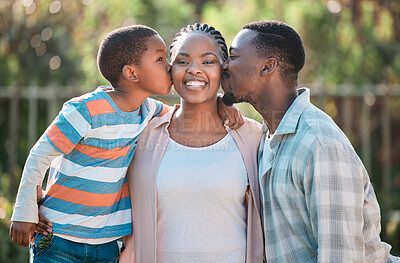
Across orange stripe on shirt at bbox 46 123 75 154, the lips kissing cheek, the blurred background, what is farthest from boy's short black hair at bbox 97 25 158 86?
the blurred background

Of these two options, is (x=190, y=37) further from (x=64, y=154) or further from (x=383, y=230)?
(x=383, y=230)

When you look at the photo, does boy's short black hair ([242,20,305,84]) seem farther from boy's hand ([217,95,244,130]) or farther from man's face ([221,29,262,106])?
boy's hand ([217,95,244,130])

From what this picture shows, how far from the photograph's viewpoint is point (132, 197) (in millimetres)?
3352

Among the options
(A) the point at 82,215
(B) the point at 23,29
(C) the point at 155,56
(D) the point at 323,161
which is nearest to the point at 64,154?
(A) the point at 82,215

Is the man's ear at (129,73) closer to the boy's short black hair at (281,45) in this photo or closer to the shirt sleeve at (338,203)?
the boy's short black hair at (281,45)

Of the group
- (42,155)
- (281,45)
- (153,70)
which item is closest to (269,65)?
(281,45)

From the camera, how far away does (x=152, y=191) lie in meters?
3.22

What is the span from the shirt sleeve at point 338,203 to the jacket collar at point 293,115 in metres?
0.26

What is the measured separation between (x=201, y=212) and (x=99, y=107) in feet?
2.90

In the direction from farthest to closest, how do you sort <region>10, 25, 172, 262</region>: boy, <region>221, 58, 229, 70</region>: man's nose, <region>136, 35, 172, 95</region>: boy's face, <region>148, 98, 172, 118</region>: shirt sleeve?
<region>148, 98, 172, 118</region>: shirt sleeve → <region>136, 35, 172, 95</region>: boy's face → <region>221, 58, 229, 70</region>: man's nose → <region>10, 25, 172, 262</region>: boy

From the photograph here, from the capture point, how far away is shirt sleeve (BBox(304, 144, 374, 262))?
2.61 meters

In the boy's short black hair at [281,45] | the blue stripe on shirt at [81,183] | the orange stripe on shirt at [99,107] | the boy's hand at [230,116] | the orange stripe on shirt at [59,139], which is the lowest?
the blue stripe on shirt at [81,183]

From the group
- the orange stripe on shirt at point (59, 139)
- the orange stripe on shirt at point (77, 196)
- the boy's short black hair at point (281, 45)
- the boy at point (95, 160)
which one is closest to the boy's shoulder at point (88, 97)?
the boy at point (95, 160)

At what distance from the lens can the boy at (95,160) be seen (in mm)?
3018
